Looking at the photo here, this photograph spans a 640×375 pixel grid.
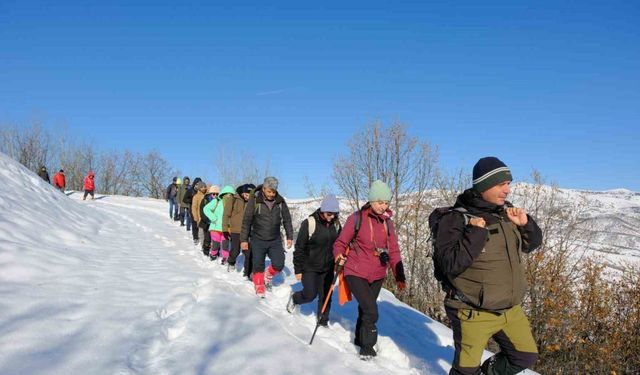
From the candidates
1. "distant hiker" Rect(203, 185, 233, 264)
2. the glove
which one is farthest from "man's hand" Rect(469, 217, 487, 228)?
"distant hiker" Rect(203, 185, 233, 264)

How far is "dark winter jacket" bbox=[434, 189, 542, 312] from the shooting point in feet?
10.3

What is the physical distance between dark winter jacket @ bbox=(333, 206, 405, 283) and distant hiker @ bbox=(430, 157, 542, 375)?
155cm

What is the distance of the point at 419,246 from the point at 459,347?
22.4 m

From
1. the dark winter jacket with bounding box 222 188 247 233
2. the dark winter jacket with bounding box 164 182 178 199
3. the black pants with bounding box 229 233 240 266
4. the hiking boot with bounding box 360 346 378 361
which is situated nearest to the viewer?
the hiking boot with bounding box 360 346 378 361

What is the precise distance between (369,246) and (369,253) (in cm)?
9

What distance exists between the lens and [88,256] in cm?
826

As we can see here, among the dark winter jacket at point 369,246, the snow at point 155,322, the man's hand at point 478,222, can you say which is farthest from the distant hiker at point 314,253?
the man's hand at point 478,222

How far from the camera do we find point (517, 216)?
3.18 metres

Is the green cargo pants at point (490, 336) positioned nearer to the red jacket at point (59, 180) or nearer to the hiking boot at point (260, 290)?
the hiking boot at point (260, 290)

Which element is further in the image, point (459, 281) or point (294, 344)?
point (294, 344)

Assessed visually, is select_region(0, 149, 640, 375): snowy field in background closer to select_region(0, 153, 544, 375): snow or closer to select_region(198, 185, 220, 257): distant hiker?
select_region(0, 153, 544, 375): snow

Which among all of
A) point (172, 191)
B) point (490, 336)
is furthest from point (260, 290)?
point (172, 191)

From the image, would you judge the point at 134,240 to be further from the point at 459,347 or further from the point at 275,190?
the point at 459,347

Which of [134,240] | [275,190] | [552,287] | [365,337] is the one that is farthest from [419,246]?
[365,337]
